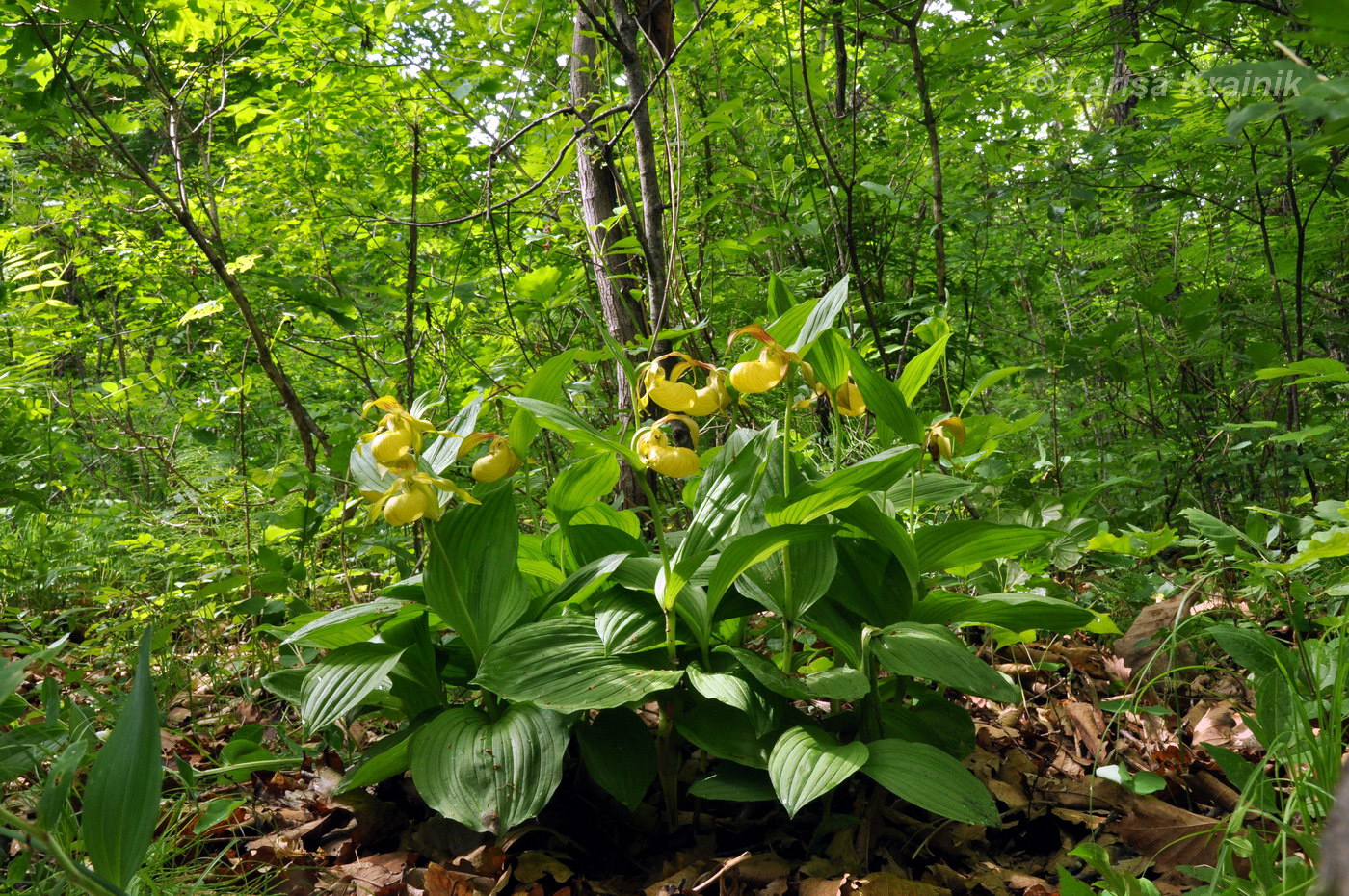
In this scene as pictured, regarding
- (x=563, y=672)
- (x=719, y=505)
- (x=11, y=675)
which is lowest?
(x=563, y=672)

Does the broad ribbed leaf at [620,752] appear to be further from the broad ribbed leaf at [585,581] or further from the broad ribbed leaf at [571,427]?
the broad ribbed leaf at [571,427]

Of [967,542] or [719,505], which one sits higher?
[719,505]

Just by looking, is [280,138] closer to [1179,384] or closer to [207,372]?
[207,372]

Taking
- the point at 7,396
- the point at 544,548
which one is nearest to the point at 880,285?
the point at 544,548

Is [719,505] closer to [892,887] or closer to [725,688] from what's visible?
[725,688]

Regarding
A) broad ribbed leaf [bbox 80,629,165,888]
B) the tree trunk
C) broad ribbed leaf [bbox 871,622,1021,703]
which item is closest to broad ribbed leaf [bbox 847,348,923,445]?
broad ribbed leaf [bbox 871,622,1021,703]

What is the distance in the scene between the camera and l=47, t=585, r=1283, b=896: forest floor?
1.43 meters

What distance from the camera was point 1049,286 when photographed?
4.28m

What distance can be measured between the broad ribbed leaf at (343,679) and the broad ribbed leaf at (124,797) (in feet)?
1.33

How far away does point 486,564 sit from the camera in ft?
5.14

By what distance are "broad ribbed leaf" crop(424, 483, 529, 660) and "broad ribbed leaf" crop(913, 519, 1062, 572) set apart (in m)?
0.81

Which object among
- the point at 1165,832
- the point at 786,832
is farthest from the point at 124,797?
the point at 1165,832

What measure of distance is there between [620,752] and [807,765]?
409 millimetres

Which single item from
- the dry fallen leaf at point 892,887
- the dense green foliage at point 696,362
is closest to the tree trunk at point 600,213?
the dense green foliage at point 696,362
